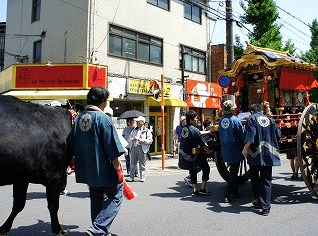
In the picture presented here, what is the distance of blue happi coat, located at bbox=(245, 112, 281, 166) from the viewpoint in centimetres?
597

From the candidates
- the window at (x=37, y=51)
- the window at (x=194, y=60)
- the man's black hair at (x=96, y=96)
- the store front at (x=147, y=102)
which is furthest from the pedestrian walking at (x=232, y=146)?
the window at (x=37, y=51)

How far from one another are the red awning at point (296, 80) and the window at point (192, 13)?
12616mm

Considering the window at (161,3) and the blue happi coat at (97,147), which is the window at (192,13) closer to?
the window at (161,3)

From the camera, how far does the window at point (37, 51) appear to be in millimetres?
17906

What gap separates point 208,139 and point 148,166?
6064mm

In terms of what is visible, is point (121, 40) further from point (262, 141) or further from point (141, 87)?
point (262, 141)

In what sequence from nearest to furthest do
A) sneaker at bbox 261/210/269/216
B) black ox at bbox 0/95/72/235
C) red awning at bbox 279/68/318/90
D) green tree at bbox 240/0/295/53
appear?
black ox at bbox 0/95/72/235, sneaker at bbox 261/210/269/216, red awning at bbox 279/68/318/90, green tree at bbox 240/0/295/53

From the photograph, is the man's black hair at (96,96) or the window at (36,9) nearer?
the man's black hair at (96,96)

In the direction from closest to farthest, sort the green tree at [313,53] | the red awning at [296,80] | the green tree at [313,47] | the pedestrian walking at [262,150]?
the pedestrian walking at [262,150], the red awning at [296,80], the green tree at [313,53], the green tree at [313,47]

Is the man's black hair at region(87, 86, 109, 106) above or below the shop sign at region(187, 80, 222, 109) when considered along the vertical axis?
below

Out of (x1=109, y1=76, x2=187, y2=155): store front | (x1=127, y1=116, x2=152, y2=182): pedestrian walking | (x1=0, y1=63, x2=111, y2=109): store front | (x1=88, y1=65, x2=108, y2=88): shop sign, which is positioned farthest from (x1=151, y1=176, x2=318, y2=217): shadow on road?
(x1=109, y1=76, x2=187, y2=155): store front

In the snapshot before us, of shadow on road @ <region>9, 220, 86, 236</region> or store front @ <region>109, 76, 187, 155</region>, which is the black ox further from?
store front @ <region>109, 76, 187, 155</region>

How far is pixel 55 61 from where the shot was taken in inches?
661

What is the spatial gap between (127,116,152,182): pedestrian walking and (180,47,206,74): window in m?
10.6
